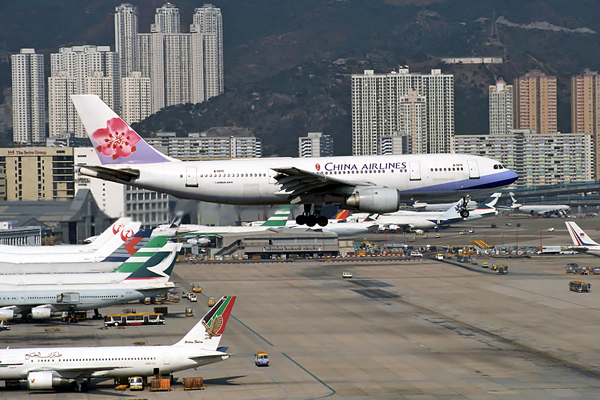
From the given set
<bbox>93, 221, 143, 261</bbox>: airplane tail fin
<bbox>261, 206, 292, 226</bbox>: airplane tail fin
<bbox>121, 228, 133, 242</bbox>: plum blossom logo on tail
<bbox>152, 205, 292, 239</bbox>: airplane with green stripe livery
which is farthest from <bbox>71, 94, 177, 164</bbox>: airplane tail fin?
<bbox>261, 206, 292, 226</bbox>: airplane tail fin

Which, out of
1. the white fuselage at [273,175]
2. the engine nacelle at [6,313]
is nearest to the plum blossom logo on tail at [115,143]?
the white fuselage at [273,175]

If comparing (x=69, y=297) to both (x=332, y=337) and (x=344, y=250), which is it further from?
(x=344, y=250)

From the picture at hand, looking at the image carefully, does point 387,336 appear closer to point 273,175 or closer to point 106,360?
point 273,175

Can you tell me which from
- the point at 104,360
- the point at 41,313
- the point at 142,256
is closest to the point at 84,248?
the point at 142,256

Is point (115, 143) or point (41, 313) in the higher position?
point (115, 143)

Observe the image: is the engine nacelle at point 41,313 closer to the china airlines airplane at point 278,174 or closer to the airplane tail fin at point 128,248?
the airplane tail fin at point 128,248
